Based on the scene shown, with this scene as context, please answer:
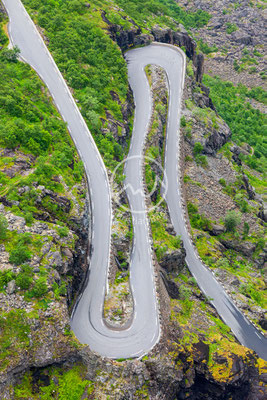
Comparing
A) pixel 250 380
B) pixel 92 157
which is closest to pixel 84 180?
pixel 92 157

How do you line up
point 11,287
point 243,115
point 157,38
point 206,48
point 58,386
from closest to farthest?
point 58,386 → point 11,287 → point 157,38 → point 243,115 → point 206,48

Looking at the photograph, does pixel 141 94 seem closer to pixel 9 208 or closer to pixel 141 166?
pixel 141 166

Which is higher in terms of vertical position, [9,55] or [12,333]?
[9,55]

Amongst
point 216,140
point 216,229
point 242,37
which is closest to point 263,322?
point 216,229

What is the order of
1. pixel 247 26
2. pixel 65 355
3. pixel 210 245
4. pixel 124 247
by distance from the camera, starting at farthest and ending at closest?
pixel 247 26 < pixel 210 245 < pixel 124 247 < pixel 65 355

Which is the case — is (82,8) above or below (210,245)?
above

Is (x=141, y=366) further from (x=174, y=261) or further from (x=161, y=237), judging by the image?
(x=161, y=237)
